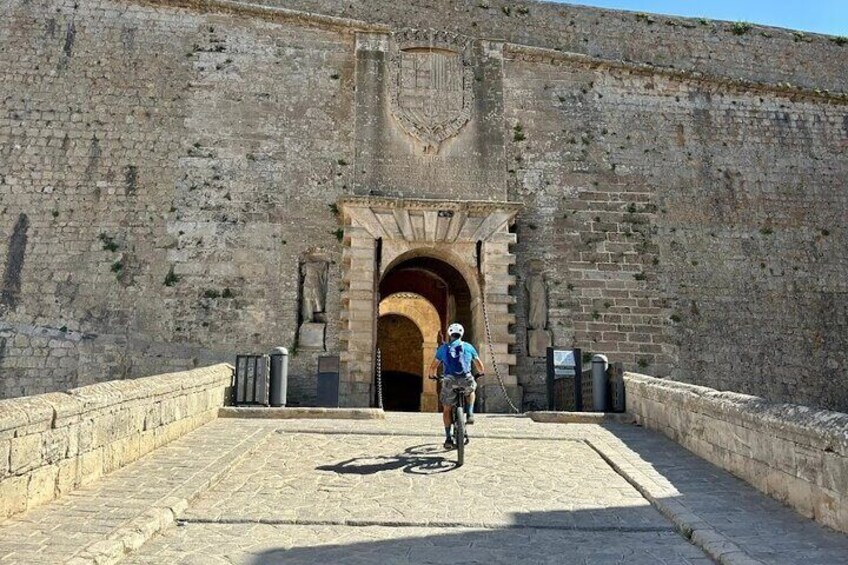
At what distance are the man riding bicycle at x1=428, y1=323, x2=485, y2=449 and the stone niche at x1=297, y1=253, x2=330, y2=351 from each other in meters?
5.50

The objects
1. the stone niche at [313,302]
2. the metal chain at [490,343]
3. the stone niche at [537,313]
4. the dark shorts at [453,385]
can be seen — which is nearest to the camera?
the dark shorts at [453,385]

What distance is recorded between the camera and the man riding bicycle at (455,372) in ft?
20.7

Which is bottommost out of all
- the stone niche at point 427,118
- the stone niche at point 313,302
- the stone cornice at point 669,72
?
the stone niche at point 313,302

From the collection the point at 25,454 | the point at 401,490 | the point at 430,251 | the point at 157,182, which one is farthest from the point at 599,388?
the point at 157,182

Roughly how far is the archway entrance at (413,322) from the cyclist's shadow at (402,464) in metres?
7.99

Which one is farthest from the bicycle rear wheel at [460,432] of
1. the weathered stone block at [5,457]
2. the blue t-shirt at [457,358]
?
the weathered stone block at [5,457]

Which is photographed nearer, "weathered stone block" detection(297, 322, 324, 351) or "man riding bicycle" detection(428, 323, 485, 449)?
"man riding bicycle" detection(428, 323, 485, 449)

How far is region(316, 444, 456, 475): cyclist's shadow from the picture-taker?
5719 mm

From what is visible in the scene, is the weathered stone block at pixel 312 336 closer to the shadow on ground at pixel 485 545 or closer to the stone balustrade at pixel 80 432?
the stone balustrade at pixel 80 432

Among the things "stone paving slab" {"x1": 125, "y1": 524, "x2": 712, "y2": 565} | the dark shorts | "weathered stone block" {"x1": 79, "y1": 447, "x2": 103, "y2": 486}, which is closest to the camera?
"stone paving slab" {"x1": 125, "y1": 524, "x2": 712, "y2": 565}

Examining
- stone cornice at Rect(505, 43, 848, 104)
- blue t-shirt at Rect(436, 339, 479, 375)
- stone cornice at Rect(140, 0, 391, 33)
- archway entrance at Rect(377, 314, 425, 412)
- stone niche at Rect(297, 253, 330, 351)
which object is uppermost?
stone cornice at Rect(140, 0, 391, 33)

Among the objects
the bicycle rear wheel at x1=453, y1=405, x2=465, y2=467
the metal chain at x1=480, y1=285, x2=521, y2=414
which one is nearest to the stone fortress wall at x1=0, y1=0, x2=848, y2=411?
the metal chain at x1=480, y1=285, x2=521, y2=414

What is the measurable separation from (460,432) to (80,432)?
3225 mm

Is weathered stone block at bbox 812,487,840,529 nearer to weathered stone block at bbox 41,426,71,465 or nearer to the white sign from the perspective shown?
weathered stone block at bbox 41,426,71,465
